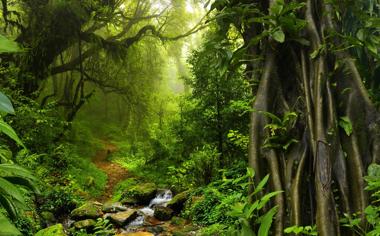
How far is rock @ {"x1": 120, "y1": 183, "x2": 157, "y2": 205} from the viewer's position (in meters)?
10.3

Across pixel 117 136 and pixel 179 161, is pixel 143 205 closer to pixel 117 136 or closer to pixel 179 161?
pixel 179 161

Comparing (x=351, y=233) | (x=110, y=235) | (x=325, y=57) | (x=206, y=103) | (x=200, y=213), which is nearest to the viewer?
(x=351, y=233)

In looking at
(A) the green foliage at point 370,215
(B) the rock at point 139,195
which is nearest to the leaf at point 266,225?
(A) the green foliage at point 370,215

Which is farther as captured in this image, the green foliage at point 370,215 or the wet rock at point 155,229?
the wet rock at point 155,229

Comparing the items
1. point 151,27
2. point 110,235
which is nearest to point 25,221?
point 110,235

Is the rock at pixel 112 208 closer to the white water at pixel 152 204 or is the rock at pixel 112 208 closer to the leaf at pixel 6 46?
the white water at pixel 152 204

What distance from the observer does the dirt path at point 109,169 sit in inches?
480

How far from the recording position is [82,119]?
18172mm

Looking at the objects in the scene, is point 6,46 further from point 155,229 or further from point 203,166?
point 203,166

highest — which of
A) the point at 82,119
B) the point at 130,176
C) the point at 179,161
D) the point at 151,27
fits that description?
the point at 151,27

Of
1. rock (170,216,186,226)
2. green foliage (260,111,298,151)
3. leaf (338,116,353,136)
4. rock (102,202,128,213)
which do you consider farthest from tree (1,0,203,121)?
leaf (338,116,353,136)

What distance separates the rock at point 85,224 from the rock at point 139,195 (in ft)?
7.96

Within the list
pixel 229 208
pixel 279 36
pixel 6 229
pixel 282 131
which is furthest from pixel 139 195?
pixel 6 229

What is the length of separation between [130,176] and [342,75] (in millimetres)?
12299
